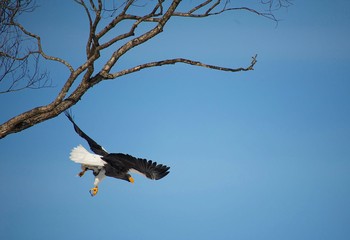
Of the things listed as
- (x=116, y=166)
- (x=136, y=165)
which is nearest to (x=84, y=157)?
(x=116, y=166)

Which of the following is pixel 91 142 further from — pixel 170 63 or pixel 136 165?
pixel 170 63

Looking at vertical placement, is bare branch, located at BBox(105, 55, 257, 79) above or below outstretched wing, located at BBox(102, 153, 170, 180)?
above

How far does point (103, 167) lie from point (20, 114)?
1.31 meters

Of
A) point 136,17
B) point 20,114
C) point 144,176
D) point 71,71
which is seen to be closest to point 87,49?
point 71,71

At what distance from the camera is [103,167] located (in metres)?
6.12

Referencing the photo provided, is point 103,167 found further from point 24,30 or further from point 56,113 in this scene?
point 24,30

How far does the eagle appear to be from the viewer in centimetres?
607

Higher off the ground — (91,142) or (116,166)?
(91,142)

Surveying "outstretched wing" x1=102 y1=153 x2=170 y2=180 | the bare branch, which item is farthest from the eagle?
the bare branch

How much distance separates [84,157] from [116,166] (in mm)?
460

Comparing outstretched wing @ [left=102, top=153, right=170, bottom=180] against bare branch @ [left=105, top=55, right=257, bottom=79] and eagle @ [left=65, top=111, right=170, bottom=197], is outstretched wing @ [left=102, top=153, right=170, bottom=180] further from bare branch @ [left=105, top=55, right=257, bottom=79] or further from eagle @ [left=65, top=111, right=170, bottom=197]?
bare branch @ [left=105, top=55, right=257, bottom=79]

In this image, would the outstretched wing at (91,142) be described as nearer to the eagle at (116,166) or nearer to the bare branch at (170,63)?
the eagle at (116,166)

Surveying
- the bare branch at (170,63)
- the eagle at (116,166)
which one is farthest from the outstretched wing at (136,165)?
the bare branch at (170,63)

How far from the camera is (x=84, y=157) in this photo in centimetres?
625
